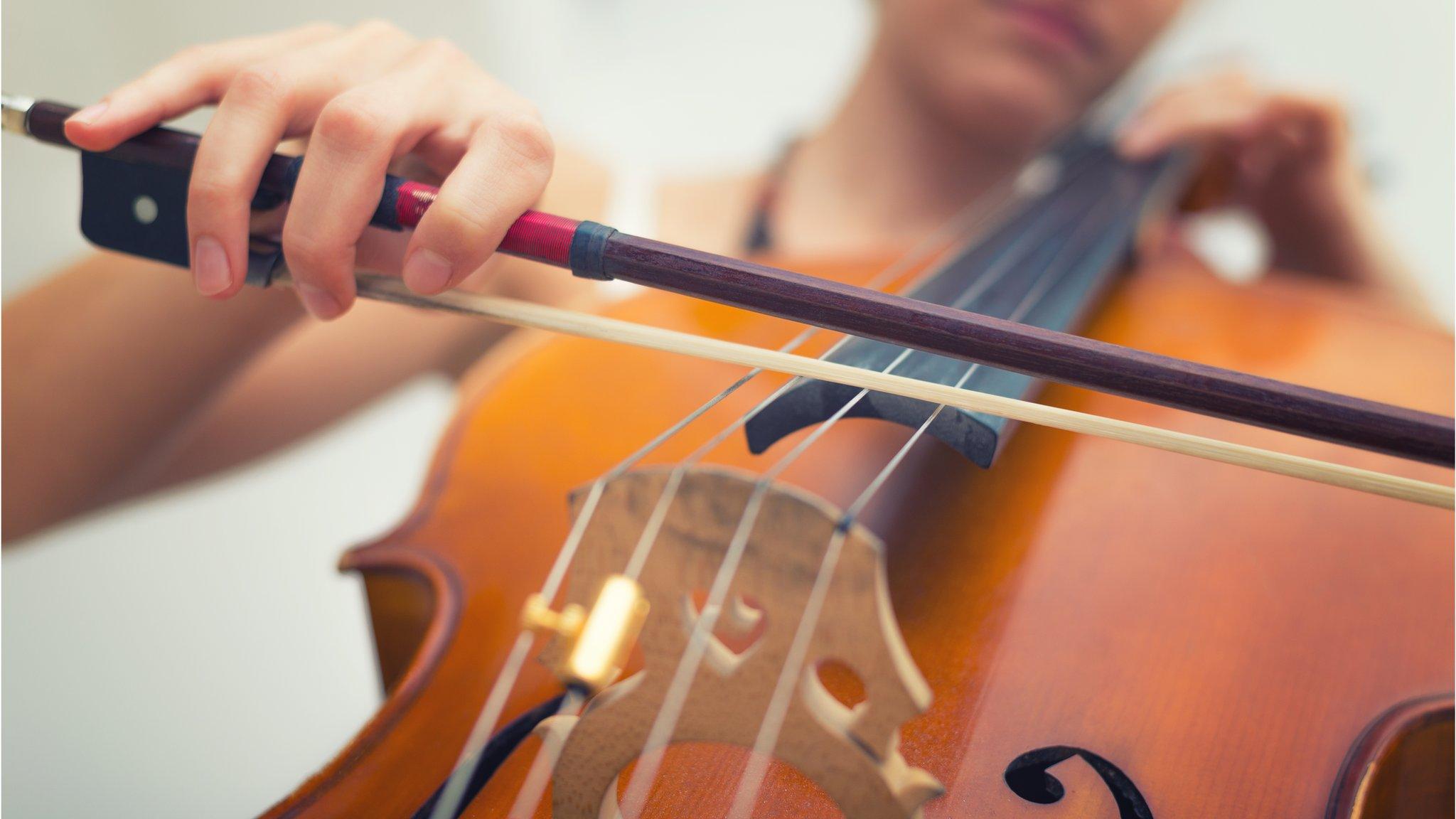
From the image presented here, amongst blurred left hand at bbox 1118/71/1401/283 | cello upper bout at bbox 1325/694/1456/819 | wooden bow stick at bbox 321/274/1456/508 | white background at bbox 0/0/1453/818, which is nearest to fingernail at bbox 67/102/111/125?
wooden bow stick at bbox 321/274/1456/508

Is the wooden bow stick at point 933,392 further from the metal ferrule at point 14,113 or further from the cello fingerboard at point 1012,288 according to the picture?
the metal ferrule at point 14,113

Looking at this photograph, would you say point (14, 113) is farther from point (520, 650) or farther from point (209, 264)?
point (520, 650)

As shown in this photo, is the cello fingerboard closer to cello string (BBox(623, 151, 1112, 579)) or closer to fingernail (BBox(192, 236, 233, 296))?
cello string (BBox(623, 151, 1112, 579))

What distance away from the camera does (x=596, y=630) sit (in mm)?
226

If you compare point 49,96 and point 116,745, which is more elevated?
point 49,96

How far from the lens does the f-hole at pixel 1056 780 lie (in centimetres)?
28

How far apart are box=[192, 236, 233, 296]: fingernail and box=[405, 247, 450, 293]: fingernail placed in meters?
0.08

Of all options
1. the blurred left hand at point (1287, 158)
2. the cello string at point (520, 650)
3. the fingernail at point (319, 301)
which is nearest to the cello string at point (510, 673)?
the cello string at point (520, 650)

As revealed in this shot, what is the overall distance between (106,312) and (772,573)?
2.12 ft

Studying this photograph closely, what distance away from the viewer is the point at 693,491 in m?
0.24

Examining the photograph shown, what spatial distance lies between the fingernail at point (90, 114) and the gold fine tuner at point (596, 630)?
27 cm

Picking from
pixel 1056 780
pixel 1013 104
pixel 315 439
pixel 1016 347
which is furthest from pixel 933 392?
pixel 315 439

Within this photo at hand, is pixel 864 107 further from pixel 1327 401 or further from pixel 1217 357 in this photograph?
pixel 1327 401

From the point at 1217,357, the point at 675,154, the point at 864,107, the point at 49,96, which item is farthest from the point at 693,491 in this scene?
the point at 675,154
